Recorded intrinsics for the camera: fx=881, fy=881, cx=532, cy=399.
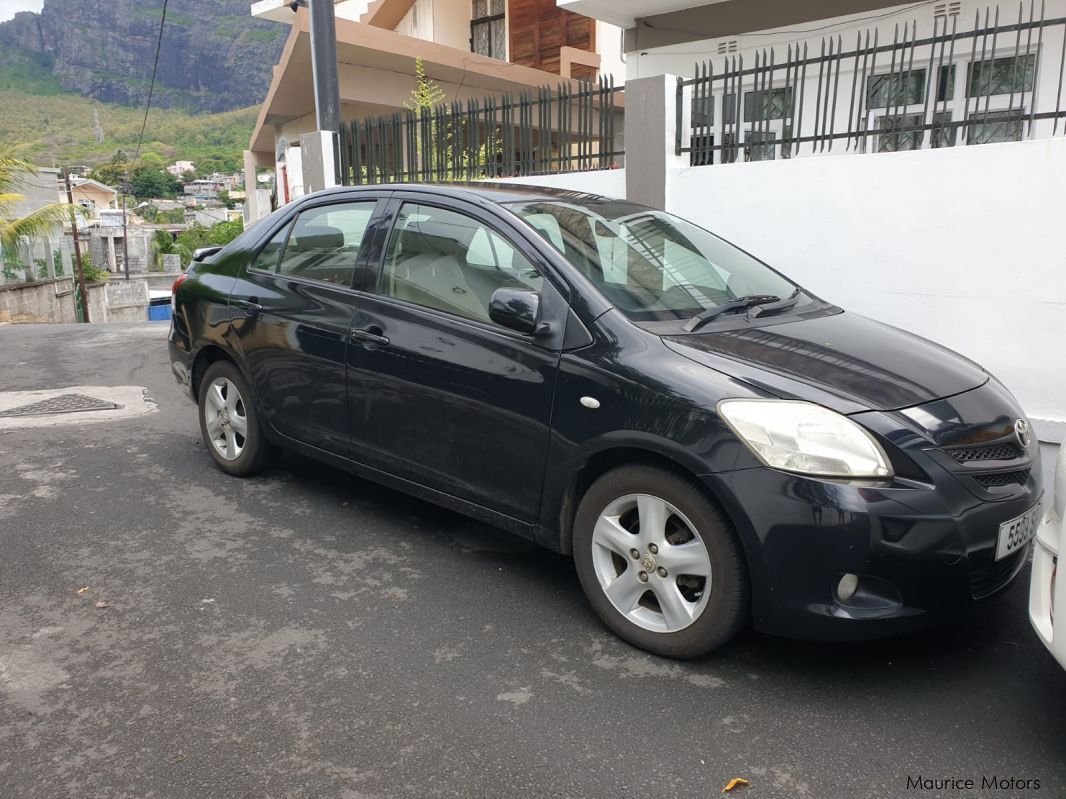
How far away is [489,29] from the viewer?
19.9 meters

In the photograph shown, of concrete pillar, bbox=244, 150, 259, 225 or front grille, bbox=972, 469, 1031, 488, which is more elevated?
concrete pillar, bbox=244, 150, 259, 225

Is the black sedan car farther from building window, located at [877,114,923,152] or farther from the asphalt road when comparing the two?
building window, located at [877,114,923,152]

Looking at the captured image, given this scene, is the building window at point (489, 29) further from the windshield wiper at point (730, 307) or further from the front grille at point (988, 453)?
the front grille at point (988, 453)

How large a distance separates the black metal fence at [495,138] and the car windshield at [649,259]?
308 centimetres

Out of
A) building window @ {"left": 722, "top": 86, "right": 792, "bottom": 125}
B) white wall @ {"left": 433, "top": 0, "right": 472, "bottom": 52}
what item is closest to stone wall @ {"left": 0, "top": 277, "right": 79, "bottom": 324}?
white wall @ {"left": 433, "top": 0, "right": 472, "bottom": 52}

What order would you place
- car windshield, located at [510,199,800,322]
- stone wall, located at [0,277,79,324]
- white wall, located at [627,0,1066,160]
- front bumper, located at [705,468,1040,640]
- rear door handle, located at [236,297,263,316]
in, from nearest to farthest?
front bumper, located at [705,468,1040,640], car windshield, located at [510,199,800,322], rear door handle, located at [236,297,263,316], white wall, located at [627,0,1066,160], stone wall, located at [0,277,79,324]

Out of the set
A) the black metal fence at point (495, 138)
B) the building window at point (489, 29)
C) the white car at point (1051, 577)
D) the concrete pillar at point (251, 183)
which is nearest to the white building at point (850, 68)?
the black metal fence at point (495, 138)

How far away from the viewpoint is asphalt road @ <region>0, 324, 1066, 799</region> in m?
2.62

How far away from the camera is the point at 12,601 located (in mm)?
3719

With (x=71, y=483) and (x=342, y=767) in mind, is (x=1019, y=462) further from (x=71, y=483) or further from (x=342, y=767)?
(x=71, y=483)

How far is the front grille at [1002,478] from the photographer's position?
299 centimetres

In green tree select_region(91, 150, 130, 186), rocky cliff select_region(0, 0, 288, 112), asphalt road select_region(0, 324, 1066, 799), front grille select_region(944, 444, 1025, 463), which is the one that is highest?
rocky cliff select_region(0, 0, 288, 112)

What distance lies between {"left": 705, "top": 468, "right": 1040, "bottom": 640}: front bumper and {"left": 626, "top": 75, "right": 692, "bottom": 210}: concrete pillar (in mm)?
4292

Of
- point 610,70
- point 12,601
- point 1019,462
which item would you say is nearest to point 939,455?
point 1019,462
